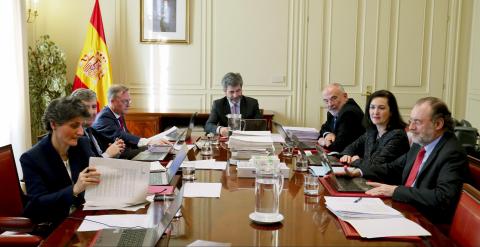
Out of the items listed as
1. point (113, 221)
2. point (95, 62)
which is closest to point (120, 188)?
point (113, 221)

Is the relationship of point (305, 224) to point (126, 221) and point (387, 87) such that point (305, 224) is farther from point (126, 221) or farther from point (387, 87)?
point (387, 87)

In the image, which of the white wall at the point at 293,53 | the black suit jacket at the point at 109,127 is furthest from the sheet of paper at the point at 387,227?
the white wall at the point at 293,53

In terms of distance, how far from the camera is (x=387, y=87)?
227 inches

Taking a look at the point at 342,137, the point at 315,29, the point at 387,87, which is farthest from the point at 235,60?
the point at 342,137

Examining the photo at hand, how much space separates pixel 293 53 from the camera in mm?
5719

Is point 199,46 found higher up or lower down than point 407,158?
higher up

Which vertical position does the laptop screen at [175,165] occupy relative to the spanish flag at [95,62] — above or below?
below

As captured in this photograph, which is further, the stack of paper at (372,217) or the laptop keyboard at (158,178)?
the laptop keyboard at (158,178)

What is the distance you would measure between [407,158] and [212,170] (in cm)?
100

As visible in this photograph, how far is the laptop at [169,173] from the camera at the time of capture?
1992mm

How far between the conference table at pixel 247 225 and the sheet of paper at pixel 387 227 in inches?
1.3

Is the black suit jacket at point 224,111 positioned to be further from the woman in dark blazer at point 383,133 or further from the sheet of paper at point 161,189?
the sheet of paper at point 161,189

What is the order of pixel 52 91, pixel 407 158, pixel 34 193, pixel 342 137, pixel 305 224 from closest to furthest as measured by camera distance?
pixel 305 224, pixel 34 193, pixel 407 158, pixel 342 137, pixel 52 91

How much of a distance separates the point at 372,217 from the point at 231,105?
109 inches
